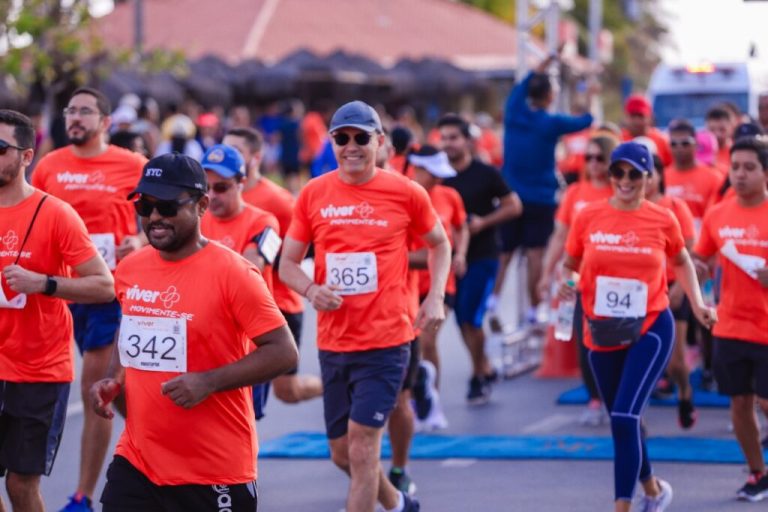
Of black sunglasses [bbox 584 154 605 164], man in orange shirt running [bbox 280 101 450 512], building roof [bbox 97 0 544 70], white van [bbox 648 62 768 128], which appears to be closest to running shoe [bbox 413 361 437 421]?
black sunglasses [bbox 584 154 605 164]

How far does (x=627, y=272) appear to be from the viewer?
8.07m

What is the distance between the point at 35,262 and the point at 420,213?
195cm

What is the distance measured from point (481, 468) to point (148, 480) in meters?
4.41

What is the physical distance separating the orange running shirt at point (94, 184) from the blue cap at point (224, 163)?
71 cm

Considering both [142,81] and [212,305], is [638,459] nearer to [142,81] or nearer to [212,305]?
[212,305]

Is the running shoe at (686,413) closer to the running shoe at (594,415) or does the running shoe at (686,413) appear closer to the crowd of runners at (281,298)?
the crowd of runners at (281,298)

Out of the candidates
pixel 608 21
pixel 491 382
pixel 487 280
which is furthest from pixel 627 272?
pixel 608 21

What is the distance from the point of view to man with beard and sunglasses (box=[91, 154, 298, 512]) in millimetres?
5309

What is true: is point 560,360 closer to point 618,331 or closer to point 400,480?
point 400,480

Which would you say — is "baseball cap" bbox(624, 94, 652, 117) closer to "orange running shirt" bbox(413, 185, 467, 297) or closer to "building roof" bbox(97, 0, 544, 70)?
"orange running shirt" bbox(413, 185, 467, 297)

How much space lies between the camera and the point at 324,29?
52094 mm

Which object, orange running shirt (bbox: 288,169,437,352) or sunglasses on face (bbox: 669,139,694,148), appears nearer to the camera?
orange running shirt (bbox: 288,169,437,352)

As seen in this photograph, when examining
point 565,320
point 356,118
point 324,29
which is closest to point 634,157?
point 565,320

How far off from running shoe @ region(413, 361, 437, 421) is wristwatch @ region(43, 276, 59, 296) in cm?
406
